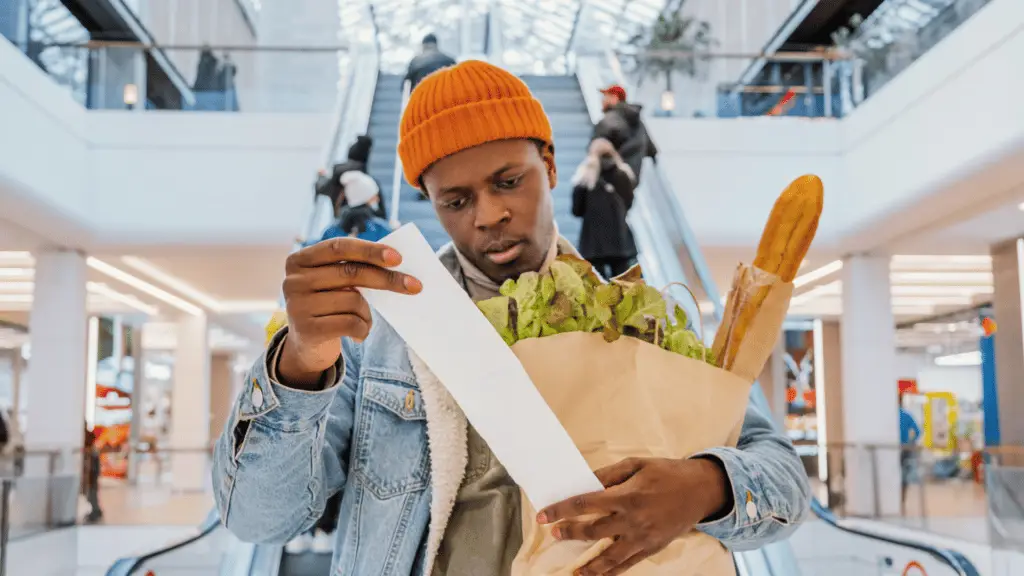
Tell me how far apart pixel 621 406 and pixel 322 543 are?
363 centimetres

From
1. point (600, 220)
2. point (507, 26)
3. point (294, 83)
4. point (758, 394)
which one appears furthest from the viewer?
point (507, 26)

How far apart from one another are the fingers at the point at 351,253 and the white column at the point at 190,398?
1543 cm

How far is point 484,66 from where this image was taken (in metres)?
1.39

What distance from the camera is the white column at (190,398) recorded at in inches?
606

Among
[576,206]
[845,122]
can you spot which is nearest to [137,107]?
[576,206]

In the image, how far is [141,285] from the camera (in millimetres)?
14922

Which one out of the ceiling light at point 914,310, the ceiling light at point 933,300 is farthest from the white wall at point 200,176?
the ceiling light at point 914,310

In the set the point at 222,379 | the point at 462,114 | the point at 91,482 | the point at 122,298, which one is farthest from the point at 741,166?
the point at 222,379

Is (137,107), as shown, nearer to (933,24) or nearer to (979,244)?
(933,24)

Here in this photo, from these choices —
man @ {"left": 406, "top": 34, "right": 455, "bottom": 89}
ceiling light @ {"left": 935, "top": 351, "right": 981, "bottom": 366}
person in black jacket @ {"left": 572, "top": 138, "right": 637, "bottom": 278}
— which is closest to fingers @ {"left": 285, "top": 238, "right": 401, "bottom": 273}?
person in black jacket @ {"left": 572, "top": 138, "right": 637, "bottom": 278}

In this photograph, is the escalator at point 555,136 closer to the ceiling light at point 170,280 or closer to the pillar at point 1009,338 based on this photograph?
the ceiling light at point 170,280

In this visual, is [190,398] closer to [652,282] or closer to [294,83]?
[294,83]

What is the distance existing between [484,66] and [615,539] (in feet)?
2.42

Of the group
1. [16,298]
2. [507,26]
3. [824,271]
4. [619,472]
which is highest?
[507,26]
